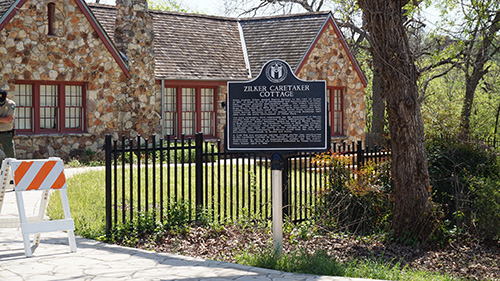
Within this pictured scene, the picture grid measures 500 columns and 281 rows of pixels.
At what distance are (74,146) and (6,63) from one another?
10.6ft

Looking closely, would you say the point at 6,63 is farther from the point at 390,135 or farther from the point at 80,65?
the point at 390,135

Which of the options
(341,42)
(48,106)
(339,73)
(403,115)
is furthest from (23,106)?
(403,115)

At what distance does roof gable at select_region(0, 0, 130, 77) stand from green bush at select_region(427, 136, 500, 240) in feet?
41.4

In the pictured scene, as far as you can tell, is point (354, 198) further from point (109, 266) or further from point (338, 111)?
point (338, 111)

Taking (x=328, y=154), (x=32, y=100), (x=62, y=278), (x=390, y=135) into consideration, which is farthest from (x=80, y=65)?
(x=62, y=278)

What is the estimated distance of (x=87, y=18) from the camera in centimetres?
2059

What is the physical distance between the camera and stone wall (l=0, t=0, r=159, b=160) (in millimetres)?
19297

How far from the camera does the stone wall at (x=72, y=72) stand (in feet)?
63.3

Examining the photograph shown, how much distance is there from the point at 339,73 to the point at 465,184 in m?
16.3

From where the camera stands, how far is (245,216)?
405 inches

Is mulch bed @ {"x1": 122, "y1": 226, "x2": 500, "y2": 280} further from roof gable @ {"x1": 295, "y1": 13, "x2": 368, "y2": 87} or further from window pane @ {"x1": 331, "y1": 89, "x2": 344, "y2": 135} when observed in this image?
window pane @ {"x1": 331, "y1": 89, "x2": 344, "y2": 135}

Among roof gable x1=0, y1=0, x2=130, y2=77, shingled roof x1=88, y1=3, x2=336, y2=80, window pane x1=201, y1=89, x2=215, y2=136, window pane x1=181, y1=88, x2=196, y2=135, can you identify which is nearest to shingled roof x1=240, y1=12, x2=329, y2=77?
shingled roof x1=88, y1=3, x2=336, y2=80

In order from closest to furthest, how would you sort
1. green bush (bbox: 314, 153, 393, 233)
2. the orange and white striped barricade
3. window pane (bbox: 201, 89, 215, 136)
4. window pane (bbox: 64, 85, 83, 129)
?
the orange and white striped barricade → green bush (bbox: 314, 153, 393, 233) → window pane (bbox: 64, 85, 83, 129) → window pane (bbox: 201, 89, 215, 136)

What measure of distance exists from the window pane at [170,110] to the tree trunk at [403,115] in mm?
14266
